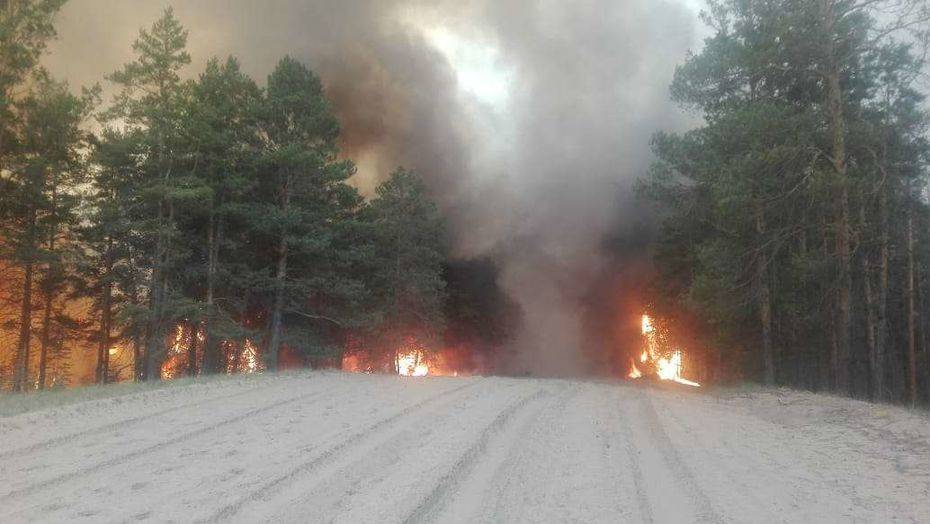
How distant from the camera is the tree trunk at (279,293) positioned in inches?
1015

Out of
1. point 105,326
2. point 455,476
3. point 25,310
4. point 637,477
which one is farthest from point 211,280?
point 637,477

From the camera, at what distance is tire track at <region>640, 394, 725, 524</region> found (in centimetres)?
633

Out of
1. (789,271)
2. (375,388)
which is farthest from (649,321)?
(375,388)

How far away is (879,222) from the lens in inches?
778

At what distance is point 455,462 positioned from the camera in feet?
26.3

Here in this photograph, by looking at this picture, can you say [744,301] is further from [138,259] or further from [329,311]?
[138,259]

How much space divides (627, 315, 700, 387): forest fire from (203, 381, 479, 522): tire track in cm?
2483

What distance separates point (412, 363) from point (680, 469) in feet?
108

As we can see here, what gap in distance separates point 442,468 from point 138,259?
23.4m

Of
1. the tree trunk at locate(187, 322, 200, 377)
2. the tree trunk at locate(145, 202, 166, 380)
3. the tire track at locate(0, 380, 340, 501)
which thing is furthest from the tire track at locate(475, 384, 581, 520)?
the tree trunk at locate(187, 322, 200, 377)

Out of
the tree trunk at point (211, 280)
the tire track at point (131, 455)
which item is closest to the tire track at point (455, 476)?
the tire track at point (131, 455)

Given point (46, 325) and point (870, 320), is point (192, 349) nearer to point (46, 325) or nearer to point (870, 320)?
point (46, 325)

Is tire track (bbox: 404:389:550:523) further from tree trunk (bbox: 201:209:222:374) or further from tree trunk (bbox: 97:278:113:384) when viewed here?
tree trunk (bbox: 97:278:113:384)

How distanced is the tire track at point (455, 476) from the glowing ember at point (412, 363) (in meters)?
27.2
